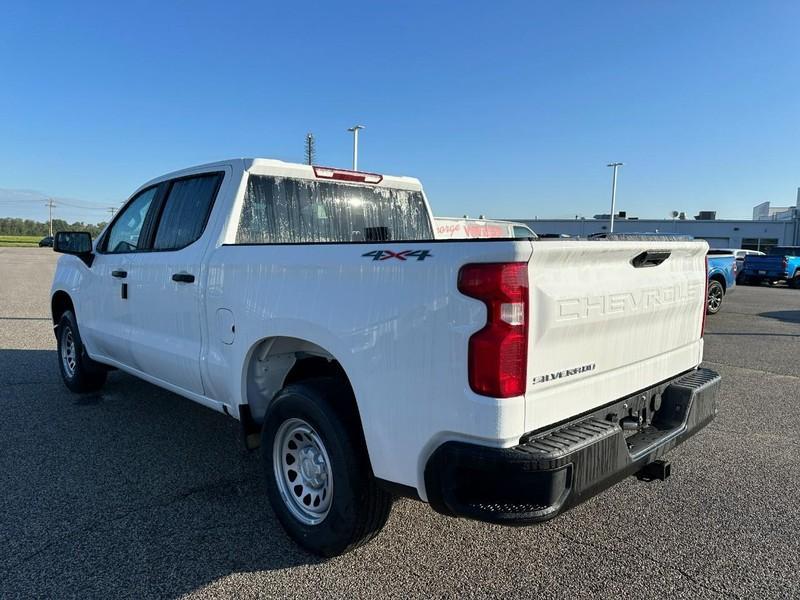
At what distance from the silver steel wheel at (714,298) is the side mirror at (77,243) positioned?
40.6 ft

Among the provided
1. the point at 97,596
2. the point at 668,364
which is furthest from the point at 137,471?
the point at 668,364

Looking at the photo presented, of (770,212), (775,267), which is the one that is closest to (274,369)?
(775,267)

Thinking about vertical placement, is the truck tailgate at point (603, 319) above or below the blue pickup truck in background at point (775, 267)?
above

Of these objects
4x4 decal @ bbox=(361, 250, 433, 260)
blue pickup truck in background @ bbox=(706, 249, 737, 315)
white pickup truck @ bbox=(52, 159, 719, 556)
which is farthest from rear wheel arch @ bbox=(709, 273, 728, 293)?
4x4 decal @ bbox=(361, 250, 433, 260)

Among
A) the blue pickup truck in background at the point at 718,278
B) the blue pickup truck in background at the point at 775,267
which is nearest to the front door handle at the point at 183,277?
the blue pickup truck in background at the point at 718,278

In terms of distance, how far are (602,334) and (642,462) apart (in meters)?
0.63

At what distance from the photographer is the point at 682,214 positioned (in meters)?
50.0

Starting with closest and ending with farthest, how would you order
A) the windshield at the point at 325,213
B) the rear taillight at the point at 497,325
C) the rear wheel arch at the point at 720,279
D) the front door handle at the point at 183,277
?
the rear taillight at the point at 497,325 < the front door handle at the point at 183,277 < the windshield at the point at 325,213 < the rear wheel arch at the point at 720,279

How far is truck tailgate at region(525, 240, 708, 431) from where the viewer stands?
225cm

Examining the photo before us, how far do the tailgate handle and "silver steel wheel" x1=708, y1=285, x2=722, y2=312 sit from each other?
450 inches

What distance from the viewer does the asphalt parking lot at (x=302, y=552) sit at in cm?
273

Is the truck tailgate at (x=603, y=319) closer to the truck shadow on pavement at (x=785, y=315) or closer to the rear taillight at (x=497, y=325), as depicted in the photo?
the rear taillight at (x=497, y=325)

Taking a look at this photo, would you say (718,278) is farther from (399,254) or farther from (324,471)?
(399,254)

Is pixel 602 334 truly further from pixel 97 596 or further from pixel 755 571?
pixel 97 596
